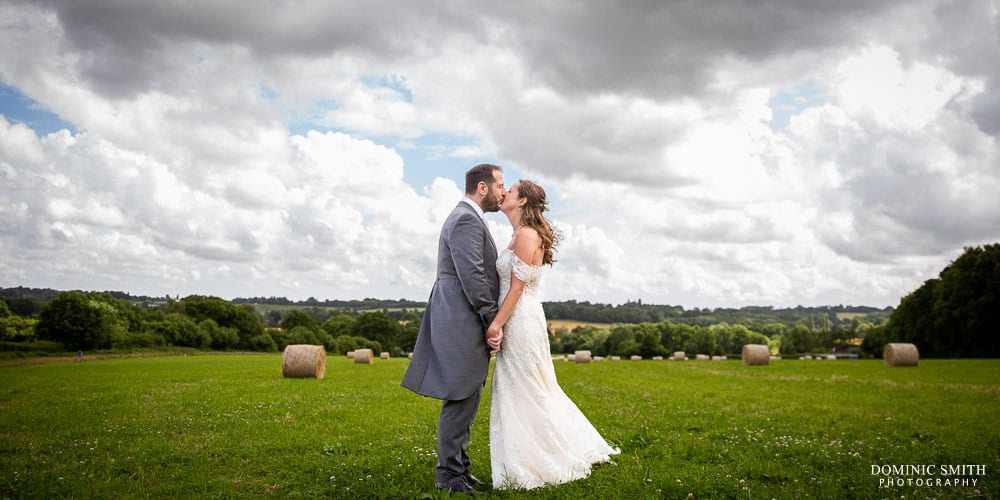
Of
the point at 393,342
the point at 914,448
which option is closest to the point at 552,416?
the point at 914,448

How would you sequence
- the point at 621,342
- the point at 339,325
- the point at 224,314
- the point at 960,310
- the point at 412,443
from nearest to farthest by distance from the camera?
the point at 412,443 < the point at 960,310 < the point at 224,314 < the point at 621,342 < the point at 339,325

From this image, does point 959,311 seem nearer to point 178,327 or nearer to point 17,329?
point 17,329

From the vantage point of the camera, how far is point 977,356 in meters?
53.8

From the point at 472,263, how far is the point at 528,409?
1.85m

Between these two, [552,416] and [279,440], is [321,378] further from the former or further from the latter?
[552,416]

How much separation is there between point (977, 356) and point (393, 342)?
3044 inches

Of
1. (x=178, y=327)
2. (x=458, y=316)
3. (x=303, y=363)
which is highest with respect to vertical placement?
(x=458, y=316)

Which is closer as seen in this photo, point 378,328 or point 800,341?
point 800,341

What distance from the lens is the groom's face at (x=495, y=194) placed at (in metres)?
7.02

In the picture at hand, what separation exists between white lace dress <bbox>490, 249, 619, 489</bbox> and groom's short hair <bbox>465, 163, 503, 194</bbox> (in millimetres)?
823

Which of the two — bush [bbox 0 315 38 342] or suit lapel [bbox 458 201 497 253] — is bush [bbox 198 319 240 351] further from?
suit lapel [bbox 458 201 497 253]

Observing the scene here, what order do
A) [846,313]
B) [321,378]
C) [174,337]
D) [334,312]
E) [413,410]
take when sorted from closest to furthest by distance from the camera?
[413,410], [321,378], [174,337], [334,312], [846,313]

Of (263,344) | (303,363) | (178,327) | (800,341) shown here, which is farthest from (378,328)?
(303,363)

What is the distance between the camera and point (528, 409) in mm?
7066
